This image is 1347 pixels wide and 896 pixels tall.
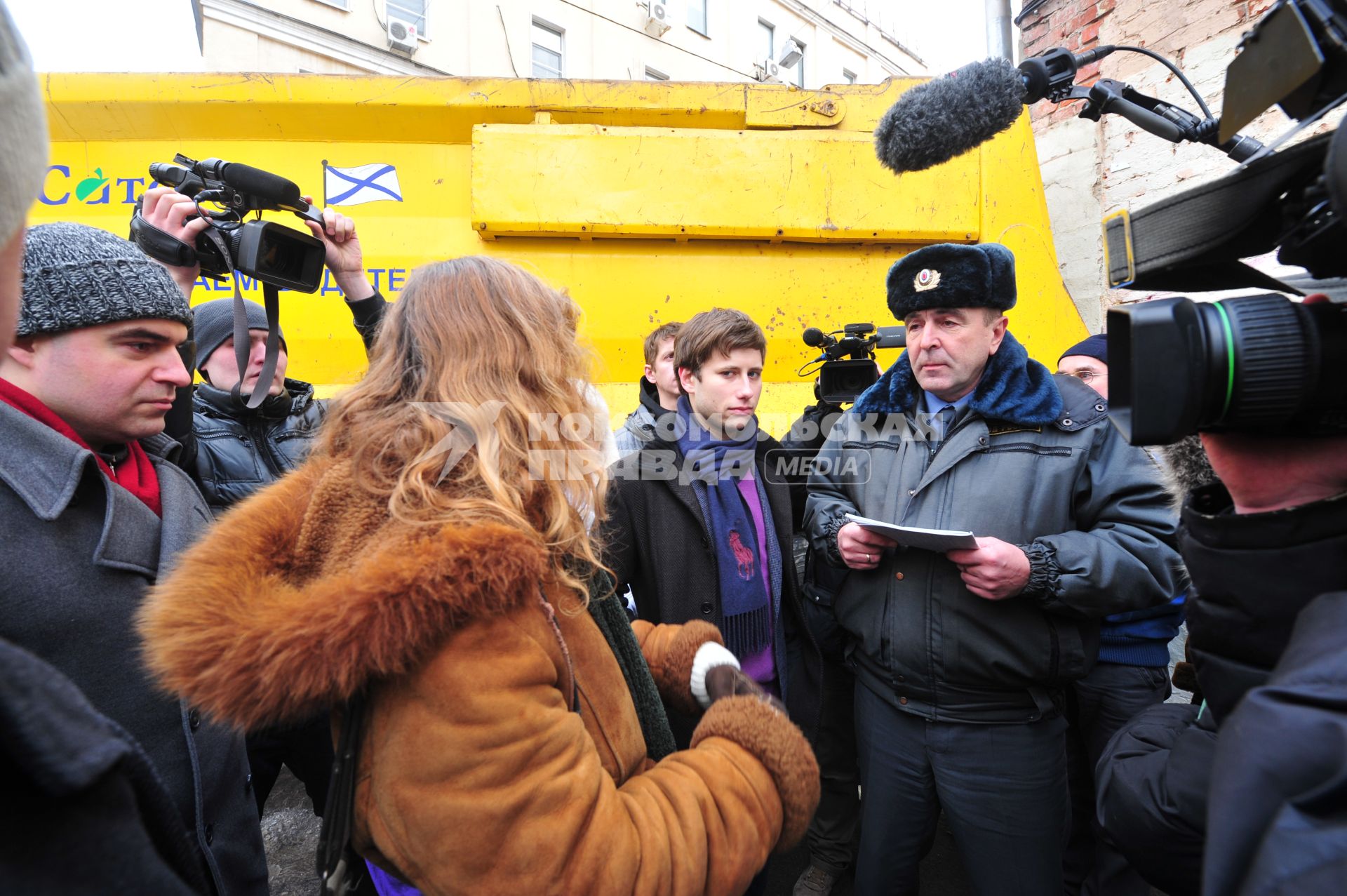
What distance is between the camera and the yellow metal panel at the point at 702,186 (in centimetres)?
272

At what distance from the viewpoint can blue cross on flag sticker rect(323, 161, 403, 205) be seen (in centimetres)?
286

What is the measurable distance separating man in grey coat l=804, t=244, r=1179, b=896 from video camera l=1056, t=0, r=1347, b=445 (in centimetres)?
87

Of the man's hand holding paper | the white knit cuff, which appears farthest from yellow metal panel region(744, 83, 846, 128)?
the white knit cuff

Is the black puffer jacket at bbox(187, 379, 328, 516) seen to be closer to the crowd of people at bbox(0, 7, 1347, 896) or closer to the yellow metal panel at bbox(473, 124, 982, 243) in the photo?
the crowd of people at bbox(0, 7, 1347, 896)

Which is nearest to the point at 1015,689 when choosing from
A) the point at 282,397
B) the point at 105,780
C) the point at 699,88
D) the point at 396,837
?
the point at 396,837

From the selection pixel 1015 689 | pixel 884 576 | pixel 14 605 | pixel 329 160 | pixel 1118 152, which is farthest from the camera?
pixel 1118 152

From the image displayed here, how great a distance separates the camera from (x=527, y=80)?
2887 millimetres

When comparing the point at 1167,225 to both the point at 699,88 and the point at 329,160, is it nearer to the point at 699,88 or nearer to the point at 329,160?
the point at 699,88

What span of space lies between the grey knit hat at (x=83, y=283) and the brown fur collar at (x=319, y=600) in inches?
29.4

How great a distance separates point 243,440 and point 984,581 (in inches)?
87.5

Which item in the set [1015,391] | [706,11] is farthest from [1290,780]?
[706,11]

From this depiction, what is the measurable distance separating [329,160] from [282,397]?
4.53 ft

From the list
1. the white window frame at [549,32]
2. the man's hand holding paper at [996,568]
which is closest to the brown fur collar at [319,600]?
the man's hand holding paper at [996,568]

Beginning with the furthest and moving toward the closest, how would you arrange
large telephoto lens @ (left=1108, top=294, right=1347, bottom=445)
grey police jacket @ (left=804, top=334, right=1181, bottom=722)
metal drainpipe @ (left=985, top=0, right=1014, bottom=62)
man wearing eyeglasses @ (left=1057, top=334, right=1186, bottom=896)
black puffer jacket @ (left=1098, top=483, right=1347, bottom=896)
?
metal drainpipe @ (left=985, top=0, right=1014, bottom=62)
man wearing eyeglasses @ (left=1057, top=334, right=1186, bottom=896)
grey police jacket @ (left=804, top=334, right=1181, bottom=722)
large telephoto lens @ (left=1108, top=294, right=1347, bottom=445)
black puffer jacket @ (left=1098, top=483, right=1347, bottom=896)
